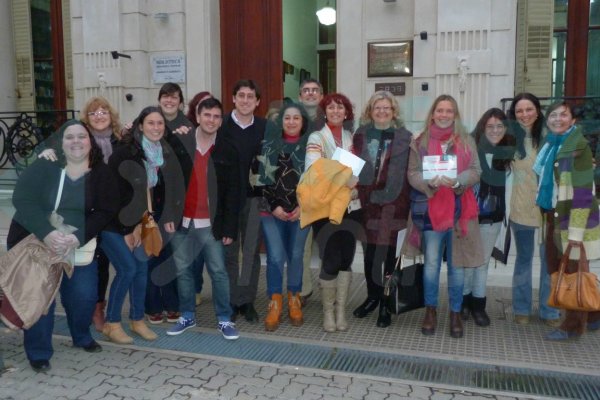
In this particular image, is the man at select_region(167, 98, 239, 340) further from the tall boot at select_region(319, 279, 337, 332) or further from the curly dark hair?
the tall boot at select_region(319, 279, 337, 332)

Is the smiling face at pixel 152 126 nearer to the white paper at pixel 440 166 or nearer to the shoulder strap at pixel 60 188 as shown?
the shoulder strap at pixel 60 188

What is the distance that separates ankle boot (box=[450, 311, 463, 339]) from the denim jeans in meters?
0.41

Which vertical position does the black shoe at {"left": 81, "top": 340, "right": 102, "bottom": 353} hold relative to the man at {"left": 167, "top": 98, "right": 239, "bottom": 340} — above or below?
below

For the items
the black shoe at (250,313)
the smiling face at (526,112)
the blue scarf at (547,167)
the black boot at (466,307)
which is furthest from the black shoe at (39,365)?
the smiling face at (526,112)

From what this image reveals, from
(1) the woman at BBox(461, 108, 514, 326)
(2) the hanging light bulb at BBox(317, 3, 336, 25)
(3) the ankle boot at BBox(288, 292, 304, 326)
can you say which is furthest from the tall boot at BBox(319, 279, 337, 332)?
(2) the hanging light bulb at BBox(317, 3, 336, 25)

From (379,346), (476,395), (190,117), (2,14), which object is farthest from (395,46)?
(2,14)

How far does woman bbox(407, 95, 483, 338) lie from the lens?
4.70 metres

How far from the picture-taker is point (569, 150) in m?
4.50

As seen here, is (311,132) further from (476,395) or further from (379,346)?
(476,395)

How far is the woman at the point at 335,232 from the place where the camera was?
4.87m

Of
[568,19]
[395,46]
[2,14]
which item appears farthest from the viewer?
[2,14]

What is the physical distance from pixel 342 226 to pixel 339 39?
3800 mm

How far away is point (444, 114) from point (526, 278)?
170 cm

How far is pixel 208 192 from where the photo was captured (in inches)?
188
